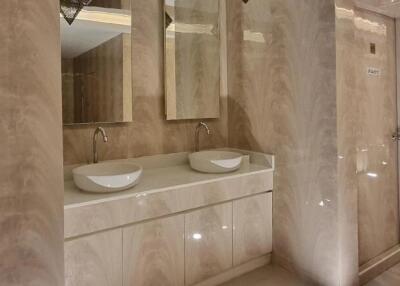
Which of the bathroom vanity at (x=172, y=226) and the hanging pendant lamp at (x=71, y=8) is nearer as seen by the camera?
the bathroom vanity at (x=172, y=226)

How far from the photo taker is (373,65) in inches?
103

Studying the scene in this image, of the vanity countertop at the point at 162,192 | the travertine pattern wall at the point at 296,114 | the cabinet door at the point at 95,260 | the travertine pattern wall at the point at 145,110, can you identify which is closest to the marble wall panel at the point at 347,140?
the travertine pattern wall at the point at 296,114

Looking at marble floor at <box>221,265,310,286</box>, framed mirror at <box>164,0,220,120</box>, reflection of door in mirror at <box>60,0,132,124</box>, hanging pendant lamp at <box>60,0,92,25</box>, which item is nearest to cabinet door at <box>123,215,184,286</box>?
marble floor at <box>221,265,310,286</box>

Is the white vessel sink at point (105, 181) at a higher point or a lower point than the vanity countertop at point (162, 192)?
higher

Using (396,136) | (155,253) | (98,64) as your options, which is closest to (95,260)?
(155,253)

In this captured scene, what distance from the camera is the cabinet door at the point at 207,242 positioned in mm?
2127

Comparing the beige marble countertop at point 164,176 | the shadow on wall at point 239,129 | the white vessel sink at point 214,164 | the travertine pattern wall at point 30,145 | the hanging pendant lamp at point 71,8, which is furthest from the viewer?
the shadow on wall at point 239,129

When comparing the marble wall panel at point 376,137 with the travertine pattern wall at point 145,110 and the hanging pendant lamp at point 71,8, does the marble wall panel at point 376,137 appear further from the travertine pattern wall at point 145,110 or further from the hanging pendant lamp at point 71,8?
the hanging pendant lamp at point 71,8

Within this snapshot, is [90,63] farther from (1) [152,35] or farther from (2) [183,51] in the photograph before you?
(2) [183,51]

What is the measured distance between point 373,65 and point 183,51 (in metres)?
1.58

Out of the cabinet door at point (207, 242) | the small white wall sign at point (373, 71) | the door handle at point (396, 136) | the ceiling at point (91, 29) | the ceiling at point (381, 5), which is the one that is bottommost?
the cabinet door at point (207, 242)

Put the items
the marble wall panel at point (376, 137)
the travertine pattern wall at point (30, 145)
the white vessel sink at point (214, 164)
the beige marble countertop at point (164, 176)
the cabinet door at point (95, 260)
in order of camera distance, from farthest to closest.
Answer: the marble wall panel at point (376, 137) → the white vessel sink at point (214, 164) → the beige marble countertop at point (164, 176) → the cabinet door at point (95, 260) → the travertine pattern wall at point (30, 145)

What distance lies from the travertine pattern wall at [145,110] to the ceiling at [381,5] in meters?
1.57

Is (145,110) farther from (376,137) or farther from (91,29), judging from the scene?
(376,137)
